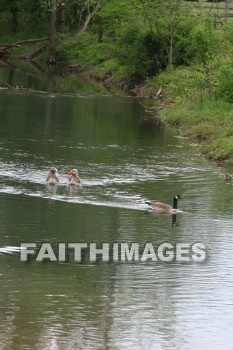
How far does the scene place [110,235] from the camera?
21703 millimetres

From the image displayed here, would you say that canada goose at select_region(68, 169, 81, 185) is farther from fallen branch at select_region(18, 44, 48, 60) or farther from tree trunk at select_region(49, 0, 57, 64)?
fallen branch at select_region(18, 44, 48, 60)

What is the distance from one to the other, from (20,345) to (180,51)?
1793 inches

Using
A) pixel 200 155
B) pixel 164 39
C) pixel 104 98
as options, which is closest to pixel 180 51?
pixel 164 39

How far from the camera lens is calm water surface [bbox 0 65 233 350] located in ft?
50.9

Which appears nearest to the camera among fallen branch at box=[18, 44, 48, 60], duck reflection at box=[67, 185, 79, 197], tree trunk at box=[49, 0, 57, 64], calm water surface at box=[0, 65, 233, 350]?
calm water surface at box=[0, 65, 233, 350]

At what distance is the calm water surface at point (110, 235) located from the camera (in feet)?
50.9

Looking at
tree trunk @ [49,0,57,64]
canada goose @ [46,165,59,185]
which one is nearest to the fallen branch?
tree trunk @ [49,0,57,64]

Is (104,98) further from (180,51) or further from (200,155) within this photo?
(200,155)

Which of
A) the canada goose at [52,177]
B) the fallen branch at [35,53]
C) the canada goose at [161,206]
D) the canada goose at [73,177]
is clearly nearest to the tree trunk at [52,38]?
the fallen branch at [35,53]

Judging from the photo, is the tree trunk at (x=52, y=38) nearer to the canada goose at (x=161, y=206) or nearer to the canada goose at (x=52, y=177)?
the canada goose at (x=52, y=177)

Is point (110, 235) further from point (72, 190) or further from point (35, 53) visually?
point (35, 53)

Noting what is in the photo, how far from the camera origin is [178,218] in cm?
2380

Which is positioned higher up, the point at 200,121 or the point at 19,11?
the point at 19,11

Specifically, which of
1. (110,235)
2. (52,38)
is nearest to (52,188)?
(110,235)
